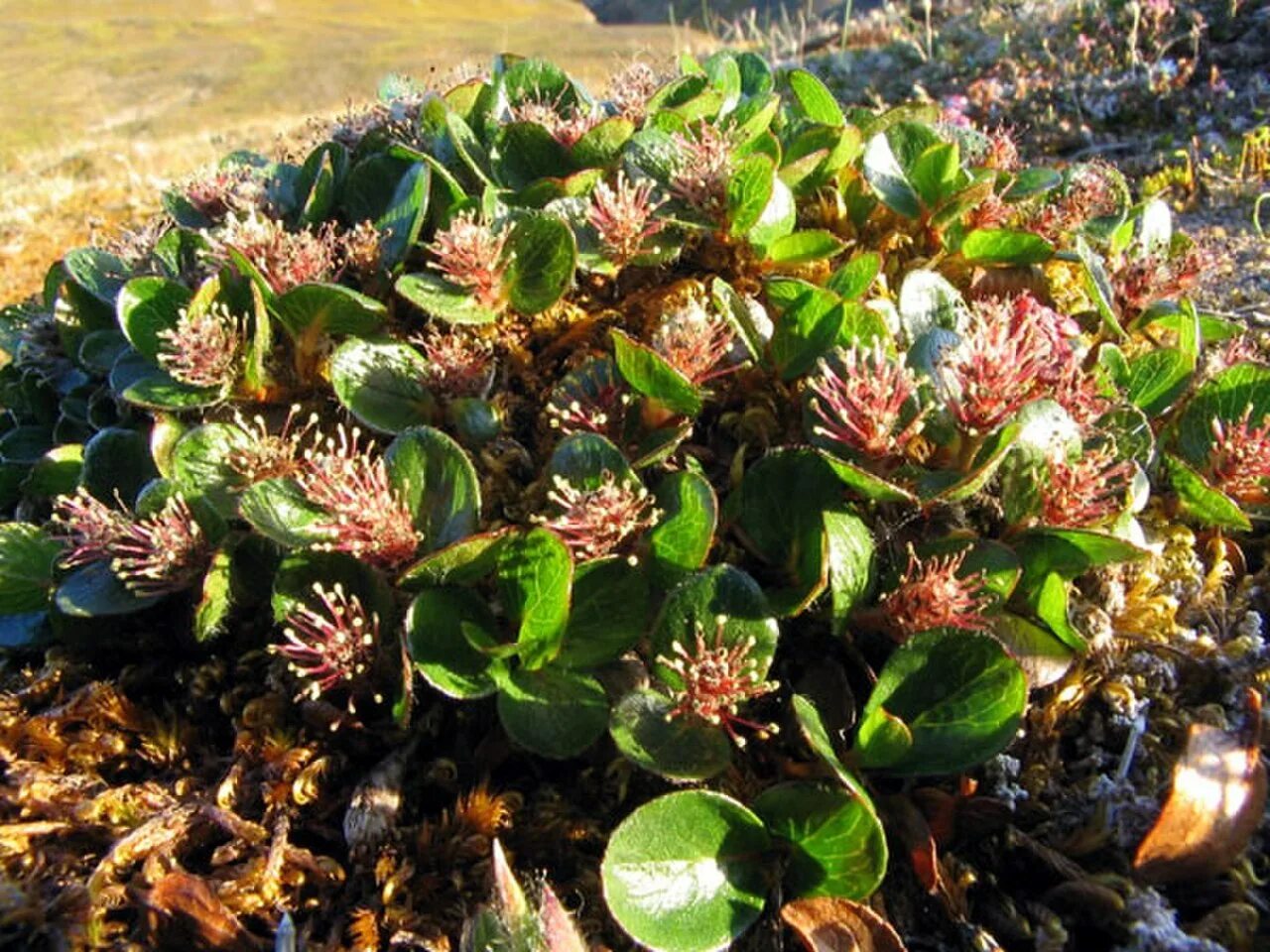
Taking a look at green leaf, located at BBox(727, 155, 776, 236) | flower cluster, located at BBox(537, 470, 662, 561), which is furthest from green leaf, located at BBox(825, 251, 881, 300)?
flower cluster, located at BBox(537, 470, 662, 561)

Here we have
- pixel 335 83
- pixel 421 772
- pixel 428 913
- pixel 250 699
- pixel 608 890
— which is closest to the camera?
pixel 608 890

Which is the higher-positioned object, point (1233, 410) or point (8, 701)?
point (1233, 410)

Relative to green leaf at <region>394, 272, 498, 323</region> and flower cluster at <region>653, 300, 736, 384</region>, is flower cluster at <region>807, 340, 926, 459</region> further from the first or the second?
green leaf at <region>394, 272, 498, 323</region>

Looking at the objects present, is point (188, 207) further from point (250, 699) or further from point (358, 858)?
point (358, 858)

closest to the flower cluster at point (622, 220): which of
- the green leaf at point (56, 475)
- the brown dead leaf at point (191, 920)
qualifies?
the green leaf at point (56, 475)

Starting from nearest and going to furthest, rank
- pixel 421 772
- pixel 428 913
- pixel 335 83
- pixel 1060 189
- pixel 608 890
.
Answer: pixel 608 890 < pixel 428 913 < pixel 421 772 < pixel 1060 189 < pixel 335 83

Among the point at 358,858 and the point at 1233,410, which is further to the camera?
the point at 1233,410

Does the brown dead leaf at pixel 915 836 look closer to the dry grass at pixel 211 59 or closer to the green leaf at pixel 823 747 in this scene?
the green leaf at pixel 823 747

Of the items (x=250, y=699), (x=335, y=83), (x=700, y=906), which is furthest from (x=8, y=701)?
(x=335, y=83)
